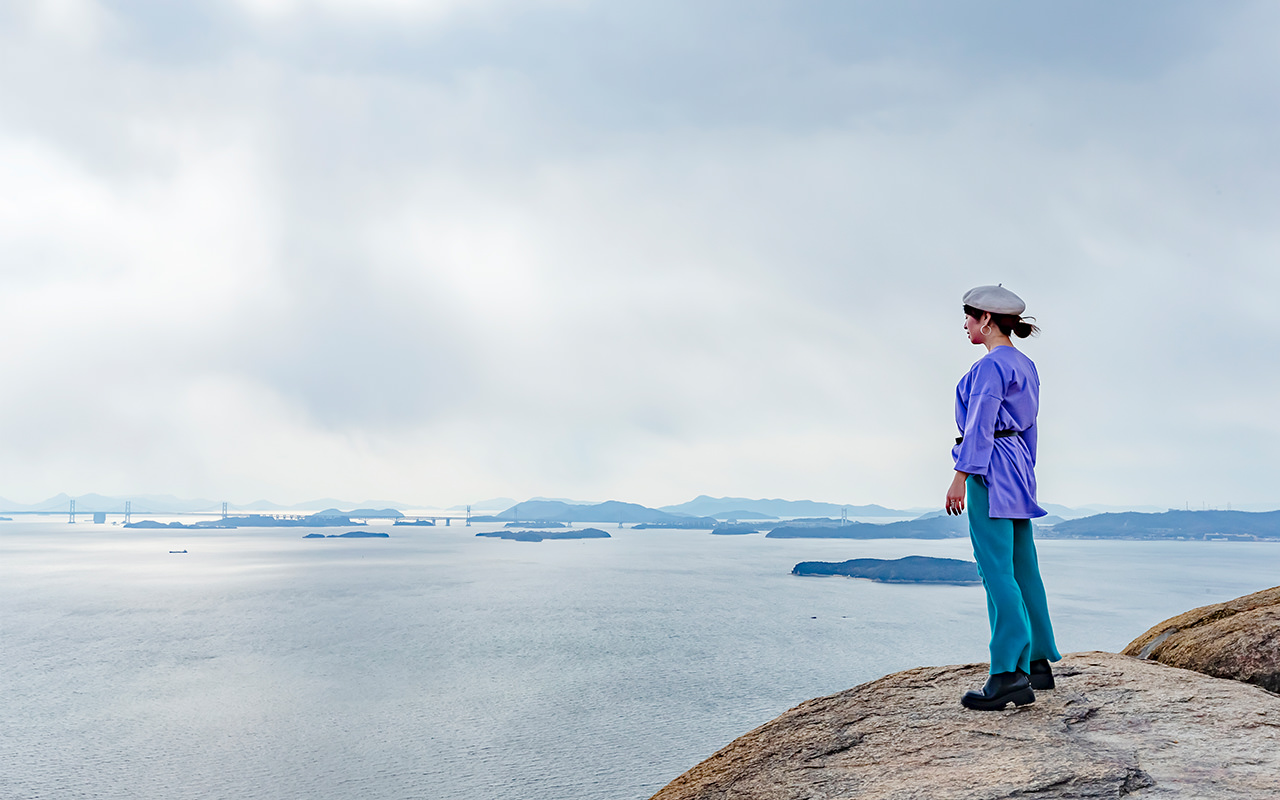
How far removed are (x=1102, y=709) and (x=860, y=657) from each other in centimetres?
5607

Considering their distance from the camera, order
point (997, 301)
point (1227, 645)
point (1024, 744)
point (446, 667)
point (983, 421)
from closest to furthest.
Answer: point (1024, 744)
point (983, 421)
point (997, 301)
point (1227, 645)
point (446, 667)

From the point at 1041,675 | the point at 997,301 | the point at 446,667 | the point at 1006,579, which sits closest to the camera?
the point at 1006,579

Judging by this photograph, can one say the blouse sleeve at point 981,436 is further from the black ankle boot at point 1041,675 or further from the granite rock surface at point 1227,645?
the granite rock surface at point 1227,645

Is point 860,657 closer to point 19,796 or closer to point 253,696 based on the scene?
point 253,696

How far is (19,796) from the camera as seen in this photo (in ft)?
107

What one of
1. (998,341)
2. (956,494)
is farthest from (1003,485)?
(998,341)

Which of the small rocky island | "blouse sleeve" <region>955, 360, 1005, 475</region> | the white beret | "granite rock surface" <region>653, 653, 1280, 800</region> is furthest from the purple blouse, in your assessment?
the small rocky island

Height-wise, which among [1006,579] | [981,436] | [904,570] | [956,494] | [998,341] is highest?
[998,341]

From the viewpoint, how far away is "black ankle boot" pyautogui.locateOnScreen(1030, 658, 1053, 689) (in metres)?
4.62

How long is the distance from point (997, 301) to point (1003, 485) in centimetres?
115

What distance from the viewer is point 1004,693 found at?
4.29 metres

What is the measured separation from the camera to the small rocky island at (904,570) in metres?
122

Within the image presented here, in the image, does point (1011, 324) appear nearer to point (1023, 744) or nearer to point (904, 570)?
point (1023, 744)

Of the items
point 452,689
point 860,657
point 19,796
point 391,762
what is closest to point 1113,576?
point 860,657
